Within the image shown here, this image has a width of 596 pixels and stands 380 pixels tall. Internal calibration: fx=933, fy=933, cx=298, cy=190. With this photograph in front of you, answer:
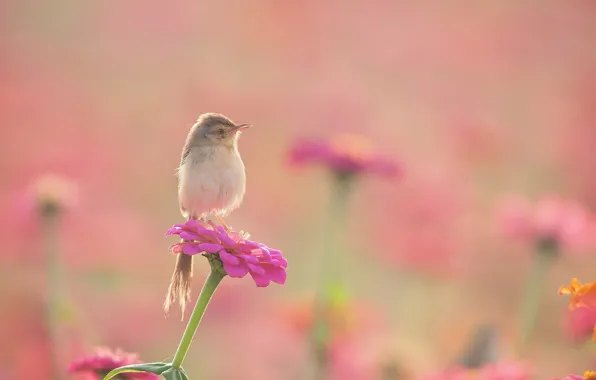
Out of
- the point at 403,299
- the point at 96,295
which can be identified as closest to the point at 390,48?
the point at 403,299

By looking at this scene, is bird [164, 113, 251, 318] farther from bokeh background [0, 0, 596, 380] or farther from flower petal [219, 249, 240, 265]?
bokeh background [0, 0, 596, 380]

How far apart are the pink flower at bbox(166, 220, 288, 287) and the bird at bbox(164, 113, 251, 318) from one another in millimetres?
354

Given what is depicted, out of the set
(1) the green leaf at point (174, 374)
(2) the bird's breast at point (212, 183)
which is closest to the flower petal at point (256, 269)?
(1) the green leaf at point (174, 374)

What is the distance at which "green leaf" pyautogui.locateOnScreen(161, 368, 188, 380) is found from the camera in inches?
37.4

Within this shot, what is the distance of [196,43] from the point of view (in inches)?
207

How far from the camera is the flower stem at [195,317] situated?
976mm

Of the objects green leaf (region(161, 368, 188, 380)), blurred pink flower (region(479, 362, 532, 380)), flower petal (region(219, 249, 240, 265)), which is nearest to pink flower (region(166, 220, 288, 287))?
flower petal (region(219, 249, 240, 265))

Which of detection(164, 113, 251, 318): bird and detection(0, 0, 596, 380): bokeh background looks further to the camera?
detection(0, 0, 596, 380): bokeh background

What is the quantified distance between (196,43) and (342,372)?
11.4 feet

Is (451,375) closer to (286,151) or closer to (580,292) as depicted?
(580,292)

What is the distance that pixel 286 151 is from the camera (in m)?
2.69

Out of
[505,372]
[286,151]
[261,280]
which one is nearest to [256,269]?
[261,280]

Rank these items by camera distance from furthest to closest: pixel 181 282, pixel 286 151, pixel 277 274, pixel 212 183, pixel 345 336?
pixel 286 151
pixel 345 336
pixel 212 183
pixel 181 282
pixel 277 274

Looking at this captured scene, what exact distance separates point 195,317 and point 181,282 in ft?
0.63
